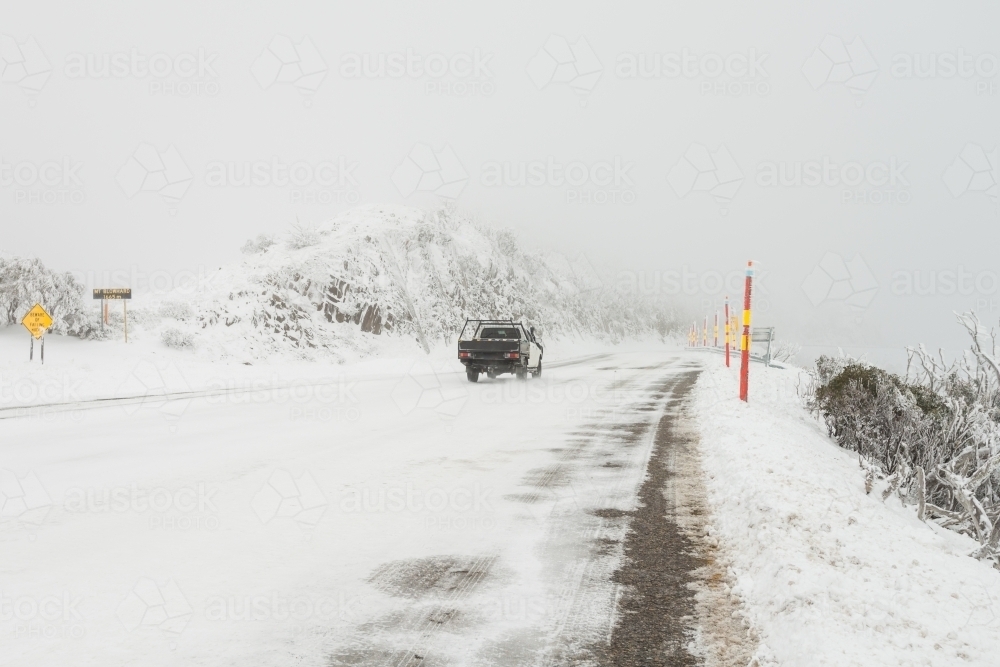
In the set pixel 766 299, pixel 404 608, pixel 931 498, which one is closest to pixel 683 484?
pixel 404 608

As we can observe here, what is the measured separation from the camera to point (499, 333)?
2047 centimetres

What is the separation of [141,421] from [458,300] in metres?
32.4

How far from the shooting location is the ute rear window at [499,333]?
64.7ft

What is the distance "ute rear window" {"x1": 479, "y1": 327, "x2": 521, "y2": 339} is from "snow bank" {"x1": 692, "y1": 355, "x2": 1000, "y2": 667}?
13.7 m

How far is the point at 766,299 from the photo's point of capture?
113000 mm

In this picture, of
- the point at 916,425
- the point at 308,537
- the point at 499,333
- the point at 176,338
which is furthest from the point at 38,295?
the point at 916,425

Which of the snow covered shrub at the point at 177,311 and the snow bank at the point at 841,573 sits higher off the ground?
the snow covered shrub at the point at 177,311

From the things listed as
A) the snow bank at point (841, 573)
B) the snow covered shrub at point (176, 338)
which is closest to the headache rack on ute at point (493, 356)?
the snow bank at point (841, 573)

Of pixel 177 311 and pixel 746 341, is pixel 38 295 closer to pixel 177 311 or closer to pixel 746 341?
pixel 177 311

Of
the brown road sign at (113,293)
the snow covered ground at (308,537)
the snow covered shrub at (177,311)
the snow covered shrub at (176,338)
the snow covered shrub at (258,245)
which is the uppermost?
the snow covered shrub at (258,245)

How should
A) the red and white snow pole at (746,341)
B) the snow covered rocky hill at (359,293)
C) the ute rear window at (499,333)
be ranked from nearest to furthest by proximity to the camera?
the red and white snow pole at (746,341)
the ute rear window at (499,333)
the snow covered rocky hill at (359,293)

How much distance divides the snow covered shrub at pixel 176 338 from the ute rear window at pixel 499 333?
12.7m

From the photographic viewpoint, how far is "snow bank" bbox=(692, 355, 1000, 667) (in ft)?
8.39

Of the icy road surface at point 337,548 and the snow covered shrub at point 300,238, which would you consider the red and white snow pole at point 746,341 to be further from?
the snow covered shrub at point 300,238
